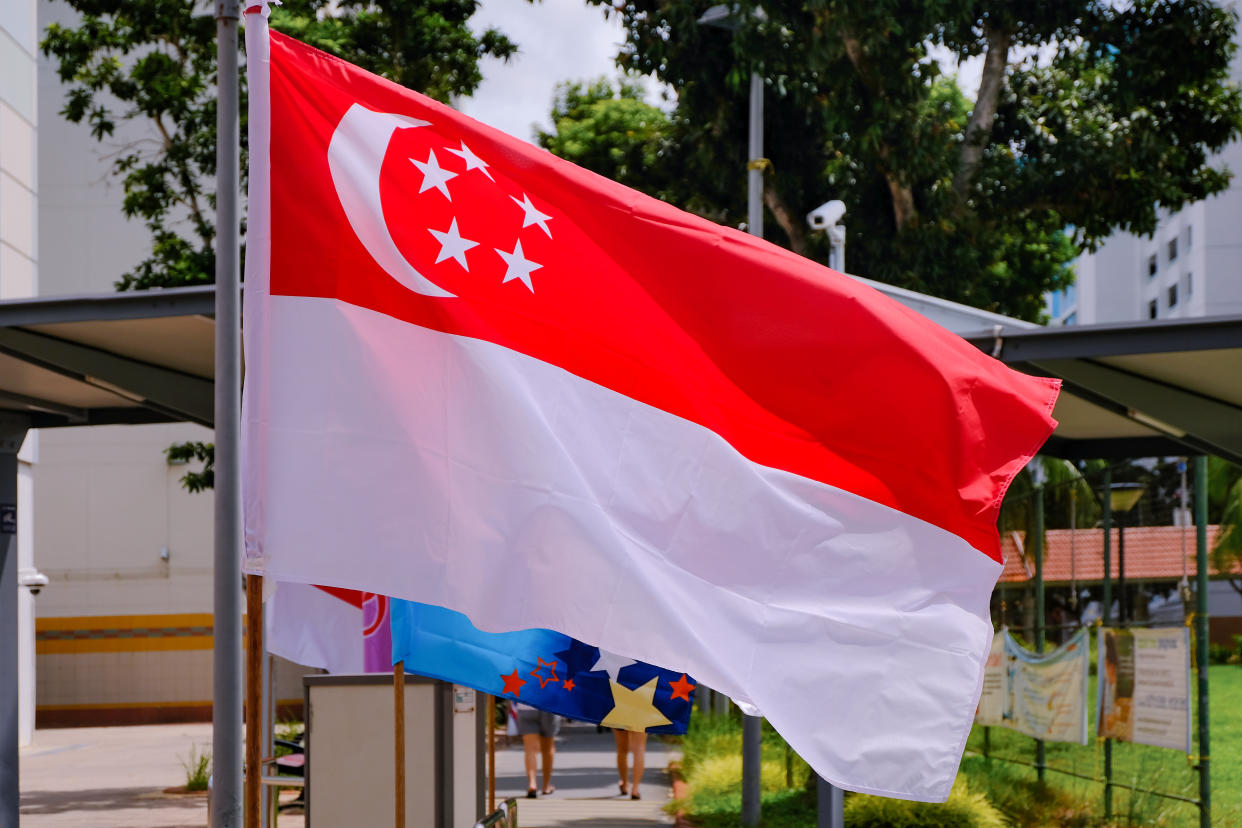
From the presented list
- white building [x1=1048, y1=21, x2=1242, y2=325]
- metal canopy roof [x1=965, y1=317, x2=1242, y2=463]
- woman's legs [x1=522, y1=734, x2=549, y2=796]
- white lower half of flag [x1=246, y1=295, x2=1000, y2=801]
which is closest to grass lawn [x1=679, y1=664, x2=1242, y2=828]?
woman's legs [x1=522, y1=734, x2=549, y2=796]

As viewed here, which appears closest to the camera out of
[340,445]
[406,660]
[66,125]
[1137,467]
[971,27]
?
[340,445]

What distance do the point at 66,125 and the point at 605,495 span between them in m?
36.6

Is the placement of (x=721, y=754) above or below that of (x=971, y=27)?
below

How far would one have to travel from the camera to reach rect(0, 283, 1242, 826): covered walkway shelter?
796cm

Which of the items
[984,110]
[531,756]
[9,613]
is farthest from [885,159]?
[9,613]

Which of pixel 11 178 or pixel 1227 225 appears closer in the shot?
pixel 11 178

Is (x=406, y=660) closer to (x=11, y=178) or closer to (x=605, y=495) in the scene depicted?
(x=605, y=495)

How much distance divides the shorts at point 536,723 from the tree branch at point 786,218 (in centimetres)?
849

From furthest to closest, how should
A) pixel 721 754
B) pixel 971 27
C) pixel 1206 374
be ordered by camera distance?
pixel 971 27 → pixel 721 754 → pixel 1206 374

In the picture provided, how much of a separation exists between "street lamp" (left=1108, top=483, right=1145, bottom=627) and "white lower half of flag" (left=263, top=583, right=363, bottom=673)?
691 cm

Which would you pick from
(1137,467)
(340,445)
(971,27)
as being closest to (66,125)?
(971,27)

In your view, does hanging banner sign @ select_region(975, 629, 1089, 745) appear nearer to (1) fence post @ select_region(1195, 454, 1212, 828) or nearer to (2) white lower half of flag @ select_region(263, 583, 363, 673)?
(1) fence post @ select_region(1195, 454, 1212, 828)

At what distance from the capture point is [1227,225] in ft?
211

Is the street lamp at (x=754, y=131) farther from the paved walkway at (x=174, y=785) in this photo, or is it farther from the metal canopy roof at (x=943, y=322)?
the metal canopy roof at (x=943, y=322)
